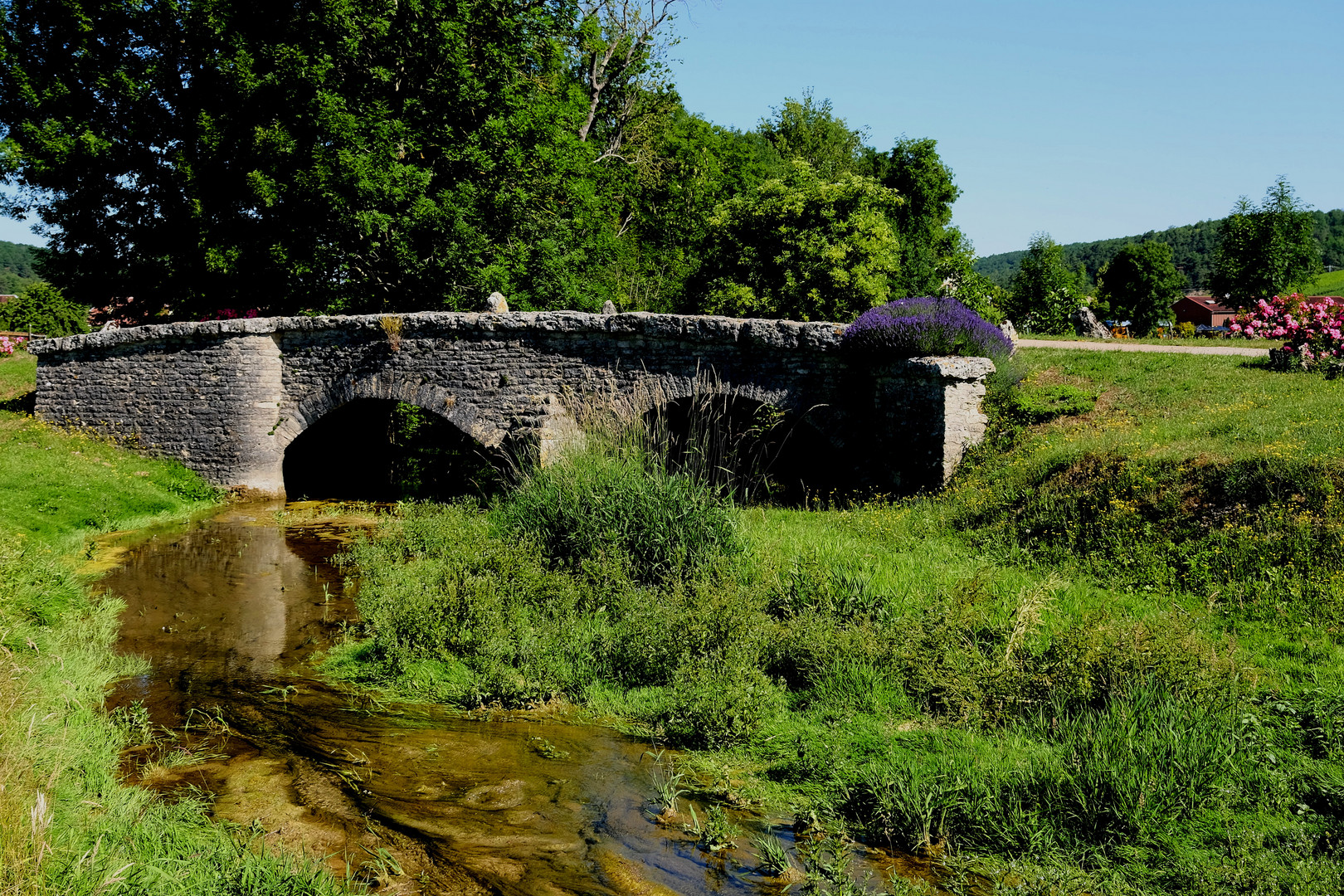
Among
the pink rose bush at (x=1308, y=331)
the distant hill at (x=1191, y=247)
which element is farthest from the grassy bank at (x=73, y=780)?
the distant hill at (x=1191, y=247)

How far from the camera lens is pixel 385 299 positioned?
56.5 feet

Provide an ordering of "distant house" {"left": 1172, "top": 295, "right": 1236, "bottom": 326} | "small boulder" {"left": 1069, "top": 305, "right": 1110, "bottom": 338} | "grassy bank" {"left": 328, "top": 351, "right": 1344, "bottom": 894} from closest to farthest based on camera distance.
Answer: "grassy bank" {"left": 328, "top": 351, "right": 1344, "bottom": 894} < "small boulder" {"left": 1069, "top": 305, "right": 1110, "bottom": 338} < "distant house" {"left": 1172, "top": 295, "right": 1236, "bottom": 326}

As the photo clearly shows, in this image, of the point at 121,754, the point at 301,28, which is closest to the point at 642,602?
the point at 121,754

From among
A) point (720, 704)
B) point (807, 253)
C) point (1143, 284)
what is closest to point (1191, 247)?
point (1143, 284)

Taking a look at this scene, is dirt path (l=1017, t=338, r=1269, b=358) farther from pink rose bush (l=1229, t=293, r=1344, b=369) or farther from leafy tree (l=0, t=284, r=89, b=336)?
leafy tree (l=0, t=284, r=89, b=336)

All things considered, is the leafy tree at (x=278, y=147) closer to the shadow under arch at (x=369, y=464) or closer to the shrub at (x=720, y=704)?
the shadow under arch at (x=369, y=464)

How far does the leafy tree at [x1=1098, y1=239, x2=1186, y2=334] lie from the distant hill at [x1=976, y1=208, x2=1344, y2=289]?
22008mm

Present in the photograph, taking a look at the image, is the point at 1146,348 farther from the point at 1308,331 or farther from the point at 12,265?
the point at 12,265

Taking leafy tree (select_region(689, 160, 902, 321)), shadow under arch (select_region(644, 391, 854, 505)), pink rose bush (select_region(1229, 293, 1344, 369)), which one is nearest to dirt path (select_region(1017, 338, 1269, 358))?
pink rose bush (select_region(1229, 293, 1344, 369))

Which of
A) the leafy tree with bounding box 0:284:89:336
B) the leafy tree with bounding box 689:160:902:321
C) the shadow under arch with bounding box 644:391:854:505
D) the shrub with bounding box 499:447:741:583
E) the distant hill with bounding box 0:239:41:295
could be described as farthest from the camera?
the distant hill with bounding box 0:239:41:295

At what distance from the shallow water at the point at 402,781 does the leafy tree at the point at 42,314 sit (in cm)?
2553

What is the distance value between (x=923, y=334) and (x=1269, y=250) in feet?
69.9

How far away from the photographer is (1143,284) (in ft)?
166

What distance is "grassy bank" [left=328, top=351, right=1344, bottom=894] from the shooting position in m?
4.11
